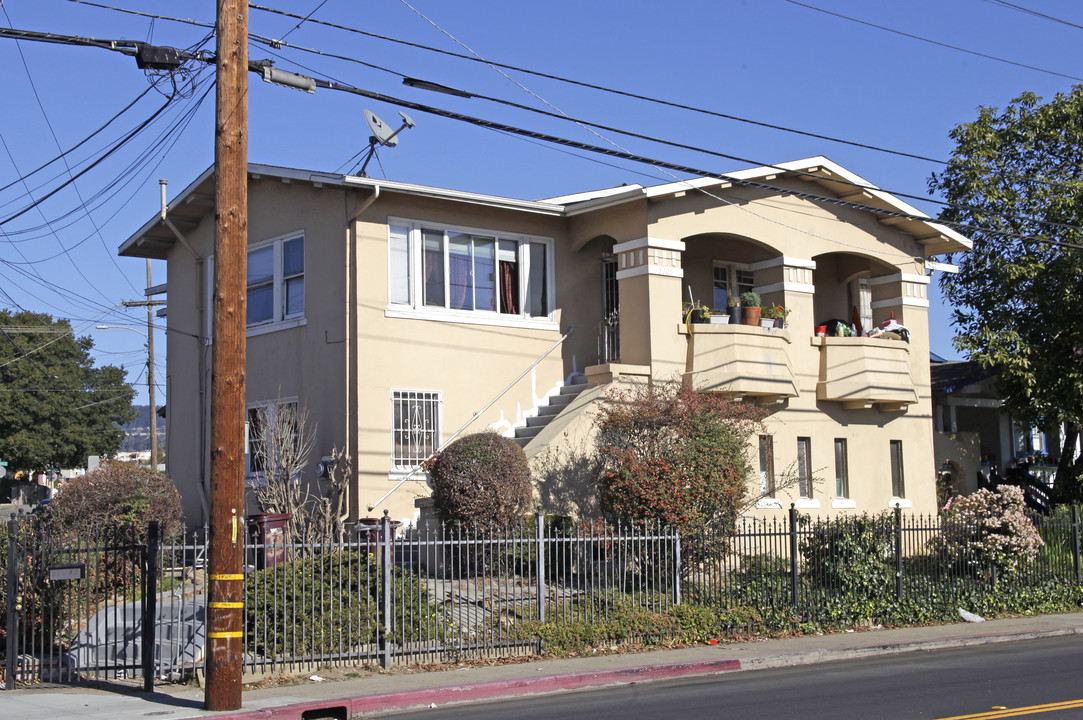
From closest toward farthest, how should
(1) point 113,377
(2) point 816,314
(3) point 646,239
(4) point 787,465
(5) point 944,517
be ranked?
1. (5) point 944,517
2. (3) point 646,239
3. (4) point 787,465
4. (2) point 816,314
5. (1) point 113,377

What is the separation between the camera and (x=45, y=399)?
226ft

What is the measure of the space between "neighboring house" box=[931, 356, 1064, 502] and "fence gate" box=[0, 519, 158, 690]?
20740 mm

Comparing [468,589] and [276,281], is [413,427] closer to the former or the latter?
[276,281]

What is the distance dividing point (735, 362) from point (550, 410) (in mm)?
3713

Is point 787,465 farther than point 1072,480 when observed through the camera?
No

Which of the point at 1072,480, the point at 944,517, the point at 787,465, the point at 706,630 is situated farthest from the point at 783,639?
the point at 1072,480

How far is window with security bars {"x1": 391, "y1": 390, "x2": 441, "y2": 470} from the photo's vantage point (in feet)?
64.3

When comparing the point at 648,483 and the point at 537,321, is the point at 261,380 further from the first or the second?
the point at 648,483

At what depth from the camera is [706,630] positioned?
49.5ft

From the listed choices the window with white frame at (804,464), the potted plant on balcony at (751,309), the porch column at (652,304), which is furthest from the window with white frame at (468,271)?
the window with white frame at (804,464)

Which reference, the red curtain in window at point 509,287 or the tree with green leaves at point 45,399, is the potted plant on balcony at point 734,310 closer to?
the red curtain in window at point 509,287

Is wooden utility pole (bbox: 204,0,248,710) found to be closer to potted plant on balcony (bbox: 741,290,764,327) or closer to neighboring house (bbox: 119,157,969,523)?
neighboring house (bbox: 119,157,969,523)

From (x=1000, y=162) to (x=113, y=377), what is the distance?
230ft

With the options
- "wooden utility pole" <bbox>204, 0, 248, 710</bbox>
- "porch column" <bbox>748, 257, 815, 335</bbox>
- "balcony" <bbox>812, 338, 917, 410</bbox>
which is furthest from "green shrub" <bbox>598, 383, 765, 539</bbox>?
"wooden utility pole" <bbox>204, 0, 248, 710</bbox>
